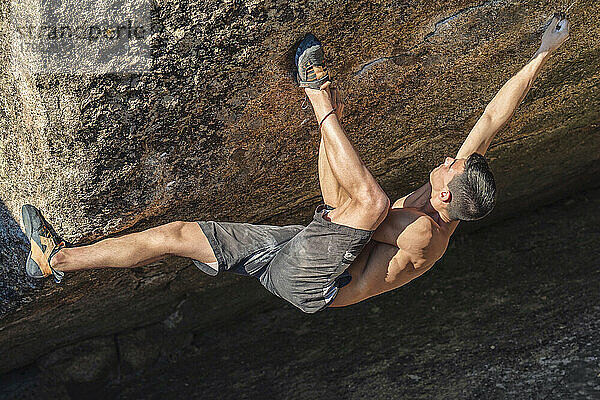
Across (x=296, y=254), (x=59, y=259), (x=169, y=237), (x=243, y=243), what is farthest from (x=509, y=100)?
(x=59, y=259)

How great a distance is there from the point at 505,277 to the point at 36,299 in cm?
308

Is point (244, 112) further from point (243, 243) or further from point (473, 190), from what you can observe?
point (473, 190)

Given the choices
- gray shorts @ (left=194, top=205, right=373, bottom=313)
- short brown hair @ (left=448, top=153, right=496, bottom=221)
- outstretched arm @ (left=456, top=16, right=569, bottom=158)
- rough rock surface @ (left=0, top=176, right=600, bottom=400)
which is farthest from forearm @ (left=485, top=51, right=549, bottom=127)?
rough rock surface @ (left=0, top=176, right=600, bottom=400)

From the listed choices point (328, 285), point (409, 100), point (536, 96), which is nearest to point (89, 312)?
point (328, 285)

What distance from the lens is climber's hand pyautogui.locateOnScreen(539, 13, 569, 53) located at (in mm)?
2793

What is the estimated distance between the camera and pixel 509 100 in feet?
9.24

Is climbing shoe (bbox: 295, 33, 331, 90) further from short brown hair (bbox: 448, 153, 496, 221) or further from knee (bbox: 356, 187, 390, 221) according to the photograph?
short brown hair (bbox: 448, 153, 496, 221)

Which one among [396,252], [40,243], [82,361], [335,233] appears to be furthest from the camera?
[82,361]

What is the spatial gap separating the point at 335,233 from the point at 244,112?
0.64 metres

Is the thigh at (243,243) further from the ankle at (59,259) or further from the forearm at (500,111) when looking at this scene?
the forearm at (500,111)

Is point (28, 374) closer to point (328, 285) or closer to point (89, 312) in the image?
point (89, 312)

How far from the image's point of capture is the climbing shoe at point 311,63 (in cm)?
256

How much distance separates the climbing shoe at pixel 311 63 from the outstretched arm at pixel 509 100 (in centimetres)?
65

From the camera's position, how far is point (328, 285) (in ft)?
8.86
